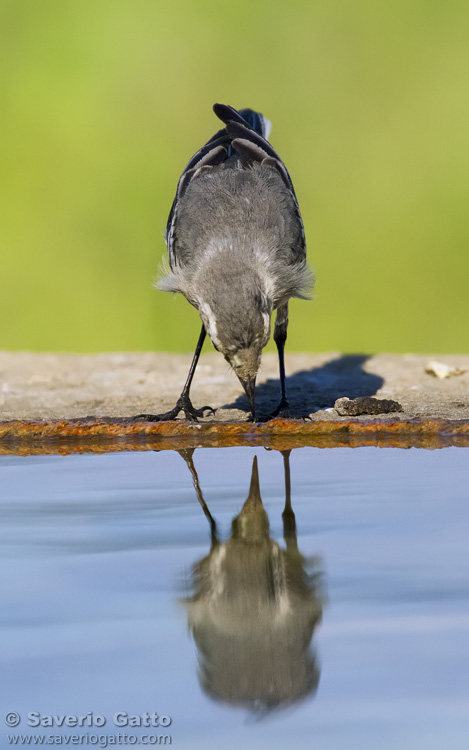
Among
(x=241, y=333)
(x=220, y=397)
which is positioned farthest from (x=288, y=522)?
(x=220, y=397)

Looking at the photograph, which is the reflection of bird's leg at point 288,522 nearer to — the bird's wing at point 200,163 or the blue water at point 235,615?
the blue water at point 235,615

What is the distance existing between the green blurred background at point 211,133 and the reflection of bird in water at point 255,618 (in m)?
6.17

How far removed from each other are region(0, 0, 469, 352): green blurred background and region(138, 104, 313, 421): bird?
117 inches

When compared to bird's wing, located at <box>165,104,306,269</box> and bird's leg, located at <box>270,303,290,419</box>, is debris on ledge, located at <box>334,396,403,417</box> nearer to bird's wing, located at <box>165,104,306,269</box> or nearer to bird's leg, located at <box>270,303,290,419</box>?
bird's leg, located at <box>270,303,290,419</box>

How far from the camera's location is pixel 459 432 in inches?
167

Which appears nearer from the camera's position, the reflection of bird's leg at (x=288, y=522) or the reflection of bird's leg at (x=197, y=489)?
the reflection of bird's leg at (x=288, y=522)

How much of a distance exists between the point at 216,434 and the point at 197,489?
0.89 m

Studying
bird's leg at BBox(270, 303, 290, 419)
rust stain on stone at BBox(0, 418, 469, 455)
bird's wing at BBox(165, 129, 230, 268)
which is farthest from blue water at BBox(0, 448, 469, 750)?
bird's wing at BBox(165, 129, 230, 268)

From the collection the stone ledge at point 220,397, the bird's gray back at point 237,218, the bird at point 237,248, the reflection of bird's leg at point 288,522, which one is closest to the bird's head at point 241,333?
the bird at point 237,248

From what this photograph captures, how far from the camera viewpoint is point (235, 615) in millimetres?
2225

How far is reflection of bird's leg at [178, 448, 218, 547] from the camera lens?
2.89m

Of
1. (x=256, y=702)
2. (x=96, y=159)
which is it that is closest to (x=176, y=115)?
(x=96, y=159)

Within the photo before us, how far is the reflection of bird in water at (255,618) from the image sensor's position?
6.18 ft

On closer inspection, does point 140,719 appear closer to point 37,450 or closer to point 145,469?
point 145,469
